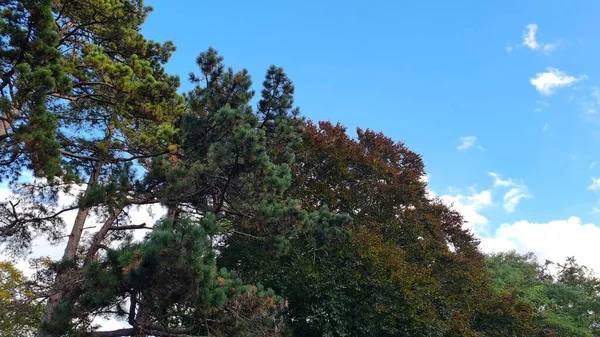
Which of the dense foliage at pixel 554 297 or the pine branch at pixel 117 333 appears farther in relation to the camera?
the dense foliage at pixel 554 297

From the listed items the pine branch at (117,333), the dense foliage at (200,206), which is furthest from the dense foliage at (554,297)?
the pine branch at (117,333)

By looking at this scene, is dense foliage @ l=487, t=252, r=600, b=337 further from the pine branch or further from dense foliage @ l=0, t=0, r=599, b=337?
the pine branch

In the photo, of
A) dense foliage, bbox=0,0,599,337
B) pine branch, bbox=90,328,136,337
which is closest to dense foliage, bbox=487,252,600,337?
dense foliage, bbox=0,0,599,337

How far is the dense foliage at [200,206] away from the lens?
4.75 meters

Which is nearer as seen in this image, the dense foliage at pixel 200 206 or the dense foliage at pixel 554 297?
the dense foliage at pixel 200 206

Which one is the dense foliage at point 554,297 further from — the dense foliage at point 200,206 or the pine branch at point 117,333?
the pine branch at point 117,333

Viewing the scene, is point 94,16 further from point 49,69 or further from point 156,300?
point 156,300

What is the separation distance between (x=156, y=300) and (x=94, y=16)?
5.01m

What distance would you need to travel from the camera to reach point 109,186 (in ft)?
18.5

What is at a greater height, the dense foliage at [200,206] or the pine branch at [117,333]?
the dense foliage at [200,206]

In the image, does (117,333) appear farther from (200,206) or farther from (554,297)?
(554,297)

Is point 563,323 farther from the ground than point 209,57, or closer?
closer

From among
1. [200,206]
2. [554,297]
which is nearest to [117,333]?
[200,206]

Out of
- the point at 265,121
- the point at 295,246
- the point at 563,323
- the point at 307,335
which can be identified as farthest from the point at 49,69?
the point at 563,323
